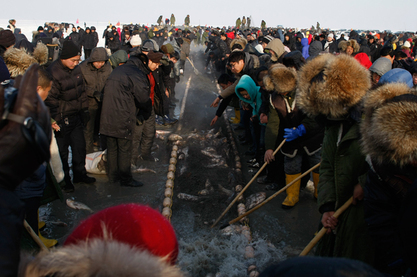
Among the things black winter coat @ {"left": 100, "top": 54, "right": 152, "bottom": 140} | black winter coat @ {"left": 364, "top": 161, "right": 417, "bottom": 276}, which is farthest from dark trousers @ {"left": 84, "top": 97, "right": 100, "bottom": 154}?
→ black winter coat @ {"left": 364, "top": 161, "right": 417, "bottom": 276}

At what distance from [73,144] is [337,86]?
4.14 m

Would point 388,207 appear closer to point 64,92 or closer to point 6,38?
point 64,92

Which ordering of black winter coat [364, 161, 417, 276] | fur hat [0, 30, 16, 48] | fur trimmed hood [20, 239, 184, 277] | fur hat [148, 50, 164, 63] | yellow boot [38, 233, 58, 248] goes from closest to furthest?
1. fur trimmed hood [20, 239, 184, 277]
2. black winter coat [364, 161, 417, 276]
3. yellow boot [38, 233, 58, 248]
4. fur hat [148, 50, 164, 63]
5. fur hat [0, 30, 16, 48]

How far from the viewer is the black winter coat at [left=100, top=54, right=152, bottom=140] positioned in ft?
16.2

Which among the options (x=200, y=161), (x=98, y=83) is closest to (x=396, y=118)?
(x=200, y=161)

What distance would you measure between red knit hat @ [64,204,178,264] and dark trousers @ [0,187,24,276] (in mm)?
191

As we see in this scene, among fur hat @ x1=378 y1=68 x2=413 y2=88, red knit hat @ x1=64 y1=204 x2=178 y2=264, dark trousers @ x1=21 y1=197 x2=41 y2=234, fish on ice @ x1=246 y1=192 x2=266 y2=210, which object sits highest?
fur hat @ x1=378 y1=68 x2=413 y2=88

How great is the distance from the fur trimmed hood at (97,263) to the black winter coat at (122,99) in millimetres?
4155

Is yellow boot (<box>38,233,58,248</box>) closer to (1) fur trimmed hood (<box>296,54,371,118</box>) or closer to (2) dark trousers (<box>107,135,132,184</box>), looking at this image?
(2) dark trousers (<box>107,135,132,184</box>)

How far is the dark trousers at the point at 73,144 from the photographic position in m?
4.91

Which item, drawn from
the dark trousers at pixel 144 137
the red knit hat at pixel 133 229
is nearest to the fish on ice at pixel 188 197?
the dark trousers at pixel 144 137

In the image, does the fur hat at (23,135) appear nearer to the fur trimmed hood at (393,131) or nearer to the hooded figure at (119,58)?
the fur trimmed hood at (393,131)

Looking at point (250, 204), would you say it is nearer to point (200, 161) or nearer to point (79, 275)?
point (200, 161)

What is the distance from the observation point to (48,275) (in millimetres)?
929
